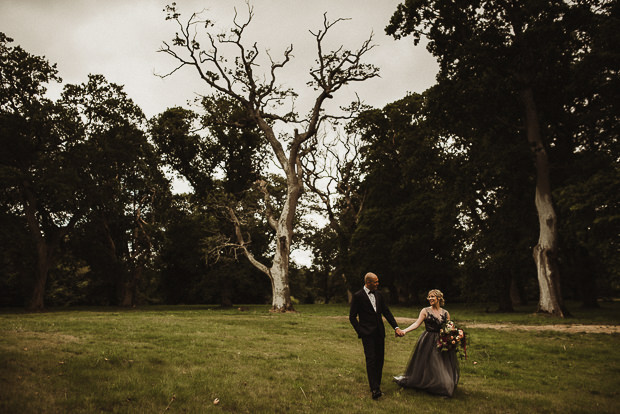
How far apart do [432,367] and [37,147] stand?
3290 centimetres

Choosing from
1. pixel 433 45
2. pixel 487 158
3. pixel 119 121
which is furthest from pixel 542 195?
pixel 119 121

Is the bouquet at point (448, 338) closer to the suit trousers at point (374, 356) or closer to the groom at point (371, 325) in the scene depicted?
the groom at point (371, 325)

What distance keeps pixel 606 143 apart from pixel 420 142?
1150 centimetres

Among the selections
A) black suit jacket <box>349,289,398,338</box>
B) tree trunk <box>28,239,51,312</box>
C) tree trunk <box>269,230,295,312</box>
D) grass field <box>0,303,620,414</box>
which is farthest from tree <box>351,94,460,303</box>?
black suit jacket <box>349,289,398,338</box>

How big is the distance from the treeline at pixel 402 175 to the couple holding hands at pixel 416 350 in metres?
13.3

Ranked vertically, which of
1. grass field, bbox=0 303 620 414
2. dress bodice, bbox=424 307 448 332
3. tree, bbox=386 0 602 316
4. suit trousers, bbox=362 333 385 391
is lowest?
grass field, bbox=0 303 620 414

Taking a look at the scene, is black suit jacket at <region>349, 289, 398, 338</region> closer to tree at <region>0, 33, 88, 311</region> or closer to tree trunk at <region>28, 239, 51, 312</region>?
tree at <region>0, 33, 88, 311</region>

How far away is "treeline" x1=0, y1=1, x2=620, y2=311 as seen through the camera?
21719 mm

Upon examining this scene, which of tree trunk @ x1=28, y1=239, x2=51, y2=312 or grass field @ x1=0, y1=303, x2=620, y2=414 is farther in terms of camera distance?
tree trunk @ x1=28, y1=239, x2=51, y2=312

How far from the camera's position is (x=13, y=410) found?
18.1 ft

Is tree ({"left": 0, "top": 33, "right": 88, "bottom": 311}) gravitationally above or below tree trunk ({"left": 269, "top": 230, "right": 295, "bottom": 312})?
above

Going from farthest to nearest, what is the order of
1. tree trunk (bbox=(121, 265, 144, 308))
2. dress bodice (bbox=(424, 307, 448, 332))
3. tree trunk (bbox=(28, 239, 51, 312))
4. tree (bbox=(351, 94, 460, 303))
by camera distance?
tree trunk (bbox=(121, 265, 144, 308))
tree (bbox=(351, 94, 460, 303))
tree trunk (bbox=(28, 239, 51, 312))
dress bodice (bbox=(424, 307, 448, 332))

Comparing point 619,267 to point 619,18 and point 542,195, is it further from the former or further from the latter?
point 619,18

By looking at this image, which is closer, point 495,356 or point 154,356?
point 154,356
